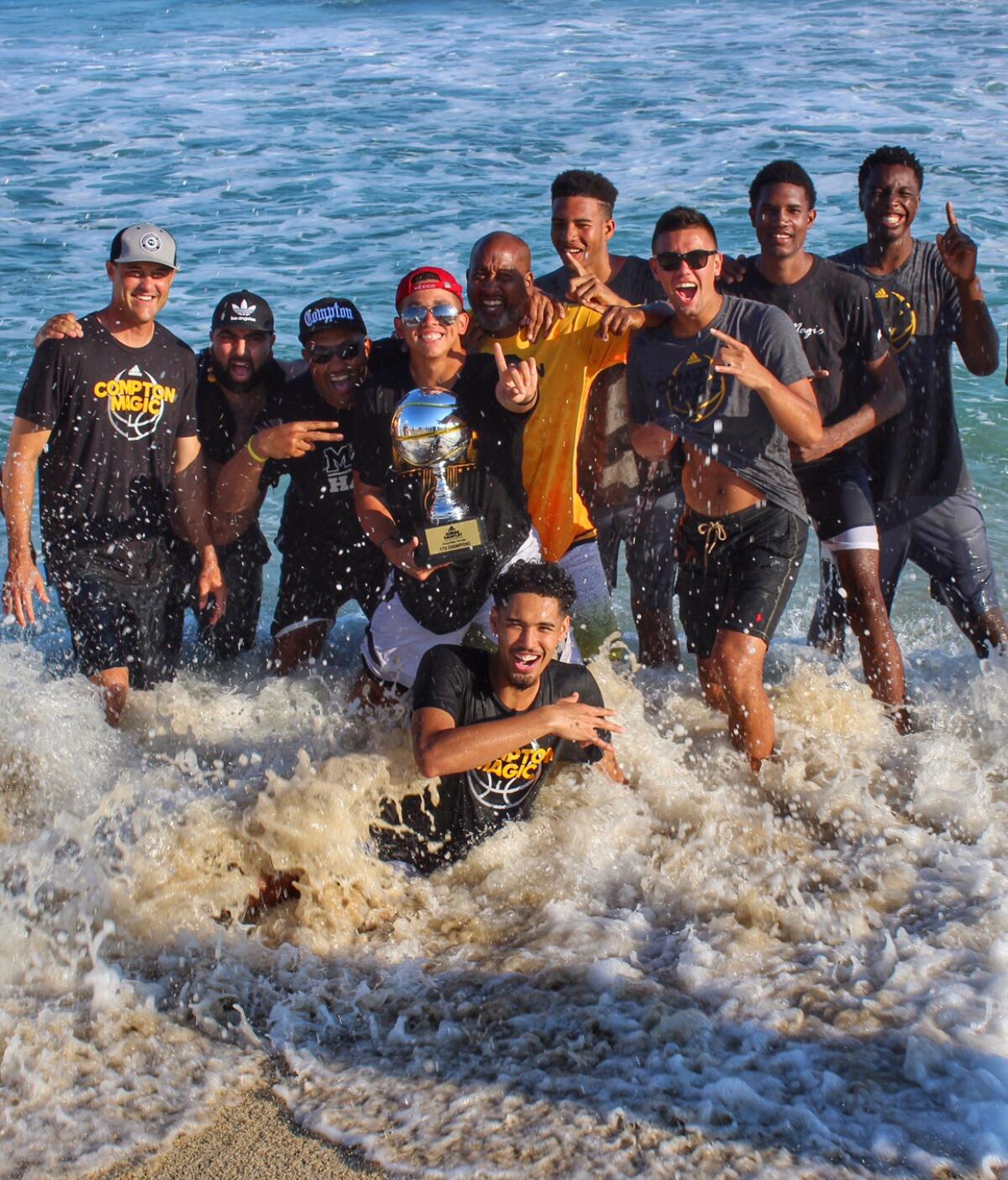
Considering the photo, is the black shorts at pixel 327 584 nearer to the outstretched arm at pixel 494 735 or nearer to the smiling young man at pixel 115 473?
the smiling young man at pixel 115 473

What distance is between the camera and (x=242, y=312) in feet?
19.0

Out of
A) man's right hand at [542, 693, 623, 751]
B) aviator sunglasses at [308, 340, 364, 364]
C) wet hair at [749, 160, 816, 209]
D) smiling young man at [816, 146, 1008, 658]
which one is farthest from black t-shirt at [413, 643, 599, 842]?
wet hair at [749, 160, 816, 209]

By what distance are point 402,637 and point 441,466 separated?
730mm

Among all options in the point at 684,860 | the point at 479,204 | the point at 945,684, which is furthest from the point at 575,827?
the point at 479,204

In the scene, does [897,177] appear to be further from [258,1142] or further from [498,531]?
[258,1142]

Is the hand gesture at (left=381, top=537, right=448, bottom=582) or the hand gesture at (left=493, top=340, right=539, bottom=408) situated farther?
the hand gesture at (left=381, top=537, right=448, bottom=582)

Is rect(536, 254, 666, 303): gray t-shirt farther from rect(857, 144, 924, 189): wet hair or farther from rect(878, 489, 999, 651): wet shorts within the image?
rect(878, 489, 999, 651): wet shorts

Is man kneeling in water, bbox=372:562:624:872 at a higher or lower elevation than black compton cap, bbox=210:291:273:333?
lower

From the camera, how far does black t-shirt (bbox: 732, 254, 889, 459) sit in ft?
18.2

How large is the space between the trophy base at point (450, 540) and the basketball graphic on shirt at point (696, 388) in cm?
91

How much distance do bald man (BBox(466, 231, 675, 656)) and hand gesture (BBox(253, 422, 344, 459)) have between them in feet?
2.45

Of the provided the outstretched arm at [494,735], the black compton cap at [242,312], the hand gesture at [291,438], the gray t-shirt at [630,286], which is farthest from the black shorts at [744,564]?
the black compton cap at [242,312]

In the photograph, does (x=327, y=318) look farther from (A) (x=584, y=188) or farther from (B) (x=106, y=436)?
(A) (x=584, y=188)

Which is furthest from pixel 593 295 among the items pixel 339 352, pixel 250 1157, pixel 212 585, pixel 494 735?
pixel 250 1157
